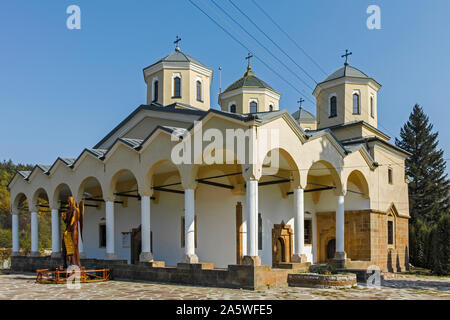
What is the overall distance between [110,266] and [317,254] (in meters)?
8.19

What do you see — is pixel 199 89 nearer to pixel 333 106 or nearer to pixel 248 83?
pixel 248 83

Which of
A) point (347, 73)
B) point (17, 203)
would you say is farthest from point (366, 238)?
point (17, 203)

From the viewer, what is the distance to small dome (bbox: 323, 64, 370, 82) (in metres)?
19.0

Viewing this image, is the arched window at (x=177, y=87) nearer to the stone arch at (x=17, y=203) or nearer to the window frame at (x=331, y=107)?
the window frame at (x=331, y=107)

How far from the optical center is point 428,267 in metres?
21.1

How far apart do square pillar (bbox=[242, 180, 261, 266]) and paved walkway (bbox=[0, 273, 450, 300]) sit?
0.79m

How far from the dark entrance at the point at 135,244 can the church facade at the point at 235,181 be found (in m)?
0.05

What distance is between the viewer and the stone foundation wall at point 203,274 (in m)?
11.0

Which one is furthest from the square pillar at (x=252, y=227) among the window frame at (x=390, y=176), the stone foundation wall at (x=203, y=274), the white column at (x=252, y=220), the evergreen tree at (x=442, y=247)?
the evergreen tree at (x=442, y=247)

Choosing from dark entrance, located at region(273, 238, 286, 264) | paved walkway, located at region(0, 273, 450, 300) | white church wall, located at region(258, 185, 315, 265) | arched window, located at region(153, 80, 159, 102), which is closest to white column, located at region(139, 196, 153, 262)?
paved walkway, located at region(0, 273, 450, 300)

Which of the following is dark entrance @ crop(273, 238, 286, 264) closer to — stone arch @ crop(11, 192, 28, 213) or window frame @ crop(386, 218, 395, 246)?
window frame @ crop(386, 218, 395, 246)

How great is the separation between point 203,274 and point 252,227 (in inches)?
79.7
